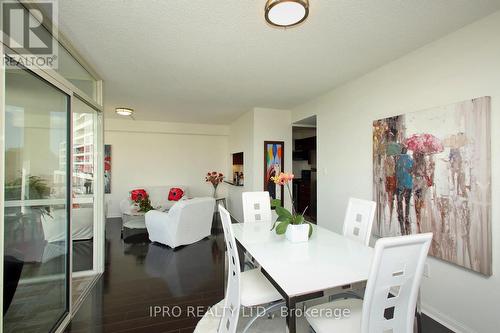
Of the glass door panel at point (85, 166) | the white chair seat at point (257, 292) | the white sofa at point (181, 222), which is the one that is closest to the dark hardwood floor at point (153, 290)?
the white sofa at point (181, 222)

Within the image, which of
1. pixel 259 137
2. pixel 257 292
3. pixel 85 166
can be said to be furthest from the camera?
pixel 259 137

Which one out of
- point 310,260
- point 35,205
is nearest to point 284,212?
point 310,260

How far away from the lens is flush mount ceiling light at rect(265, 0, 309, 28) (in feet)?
4.53

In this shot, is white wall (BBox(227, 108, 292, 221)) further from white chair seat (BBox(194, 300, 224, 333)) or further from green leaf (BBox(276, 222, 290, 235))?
green leaf (BBox(276, 222, 290, 235))

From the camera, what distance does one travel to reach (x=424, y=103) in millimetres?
2117

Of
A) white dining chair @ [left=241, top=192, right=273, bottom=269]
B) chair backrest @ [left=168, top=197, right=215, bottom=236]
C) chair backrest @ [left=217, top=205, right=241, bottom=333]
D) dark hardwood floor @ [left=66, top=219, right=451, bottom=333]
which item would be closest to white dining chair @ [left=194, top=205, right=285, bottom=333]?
chair backrest @ [left=217, top=205, right=241, bottom=333]

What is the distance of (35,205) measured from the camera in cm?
184

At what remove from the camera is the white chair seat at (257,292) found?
144 centimetres

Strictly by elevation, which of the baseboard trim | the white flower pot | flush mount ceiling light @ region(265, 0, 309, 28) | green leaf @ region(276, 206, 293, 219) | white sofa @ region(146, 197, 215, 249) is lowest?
the baseboard trim

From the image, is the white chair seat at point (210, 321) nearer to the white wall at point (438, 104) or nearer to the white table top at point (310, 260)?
the white table top at point (310, 260)

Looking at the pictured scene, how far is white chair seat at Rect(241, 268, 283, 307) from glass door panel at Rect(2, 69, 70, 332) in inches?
59.9

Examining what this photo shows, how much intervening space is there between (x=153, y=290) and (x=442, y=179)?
3.03 metres

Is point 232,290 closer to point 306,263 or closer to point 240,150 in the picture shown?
point 306,263

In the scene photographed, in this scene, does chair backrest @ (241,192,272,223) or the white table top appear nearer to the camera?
the white table top
